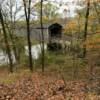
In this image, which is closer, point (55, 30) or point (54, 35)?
point (54, 35)

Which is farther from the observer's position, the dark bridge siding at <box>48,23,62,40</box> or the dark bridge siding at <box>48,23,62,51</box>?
the dark bridge siding at <box>48,23,62,40</box>

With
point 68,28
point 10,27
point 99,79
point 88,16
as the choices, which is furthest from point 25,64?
point 99,79

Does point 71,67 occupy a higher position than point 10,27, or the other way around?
point 10,27

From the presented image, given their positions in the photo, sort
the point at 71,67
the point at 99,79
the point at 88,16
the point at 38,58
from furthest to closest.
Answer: the point at 38,58 < the point at 88,16 < the point at 71,67 < the point at 99,79

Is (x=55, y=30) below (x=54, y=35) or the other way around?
the other way around

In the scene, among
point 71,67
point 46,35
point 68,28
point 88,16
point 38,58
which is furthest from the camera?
point 46,35

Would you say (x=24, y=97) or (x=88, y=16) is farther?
(x=88, y=16)

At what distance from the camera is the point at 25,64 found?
33250 millimetres

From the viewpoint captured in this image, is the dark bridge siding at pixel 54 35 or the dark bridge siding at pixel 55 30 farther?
the dark bridge siding at pixel 55 30

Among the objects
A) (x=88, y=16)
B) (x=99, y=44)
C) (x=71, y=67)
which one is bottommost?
(x=71, y=67)

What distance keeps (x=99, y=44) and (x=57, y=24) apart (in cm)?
2114

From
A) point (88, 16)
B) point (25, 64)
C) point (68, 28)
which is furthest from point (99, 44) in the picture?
point (25, 64)

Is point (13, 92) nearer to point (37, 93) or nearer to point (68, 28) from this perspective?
point (37, 93)

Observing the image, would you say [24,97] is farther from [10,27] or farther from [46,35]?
[46,35]
